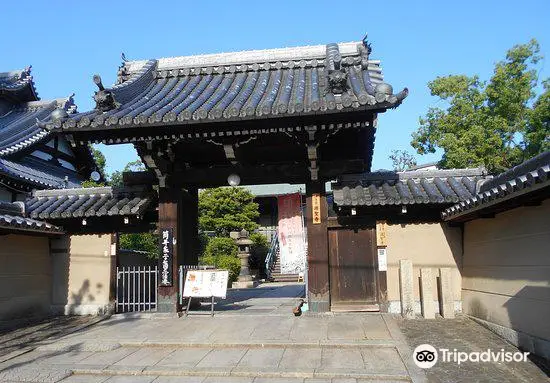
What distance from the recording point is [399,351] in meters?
7.45

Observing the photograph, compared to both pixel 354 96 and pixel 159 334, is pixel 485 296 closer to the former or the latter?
pixel 354 96

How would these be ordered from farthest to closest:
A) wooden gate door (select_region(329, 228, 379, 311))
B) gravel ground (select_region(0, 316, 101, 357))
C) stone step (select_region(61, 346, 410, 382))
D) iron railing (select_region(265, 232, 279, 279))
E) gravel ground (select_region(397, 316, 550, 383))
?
1. iron railing (select_region(265, 232, 279, 279))
2. wooden gate door (select_region(329, 228, 379, 311))
3. gravel ground (select_region(0, 316, 101, 357))
4. stone step (select_region(61, 346, 410, 382))
5. gravel ground (select_region(397, 316, 550, 383))

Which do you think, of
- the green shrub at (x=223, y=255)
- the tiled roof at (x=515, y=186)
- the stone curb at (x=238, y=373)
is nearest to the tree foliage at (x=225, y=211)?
the green shrub at (x=223, y=255)

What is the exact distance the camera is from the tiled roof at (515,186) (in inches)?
238

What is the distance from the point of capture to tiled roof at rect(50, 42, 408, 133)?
31.8ft

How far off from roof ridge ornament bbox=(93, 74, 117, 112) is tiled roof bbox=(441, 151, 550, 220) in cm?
836

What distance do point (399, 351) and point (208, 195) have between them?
22287 millimetres

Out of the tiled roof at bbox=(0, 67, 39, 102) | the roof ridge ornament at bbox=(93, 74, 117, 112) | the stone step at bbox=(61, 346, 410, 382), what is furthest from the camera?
the tiled roof at bbox=(0, 67, 39, 102)

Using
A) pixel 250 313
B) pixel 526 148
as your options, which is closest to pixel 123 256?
pixel 250 313

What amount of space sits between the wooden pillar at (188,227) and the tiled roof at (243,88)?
9.09 ft

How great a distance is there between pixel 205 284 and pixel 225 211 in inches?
684

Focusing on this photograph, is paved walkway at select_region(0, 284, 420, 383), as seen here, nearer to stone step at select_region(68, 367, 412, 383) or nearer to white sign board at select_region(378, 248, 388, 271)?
stone step at select_region(68, 367, 412, 383)

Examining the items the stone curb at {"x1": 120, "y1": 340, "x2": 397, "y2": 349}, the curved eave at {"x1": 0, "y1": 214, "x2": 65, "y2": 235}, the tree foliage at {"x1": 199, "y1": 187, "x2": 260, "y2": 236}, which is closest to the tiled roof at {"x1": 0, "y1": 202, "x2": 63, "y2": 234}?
the curved eave at {"x1": 0, "y1": 214, "x2": 65, "y2": 235}

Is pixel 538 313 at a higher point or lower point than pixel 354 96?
lower
